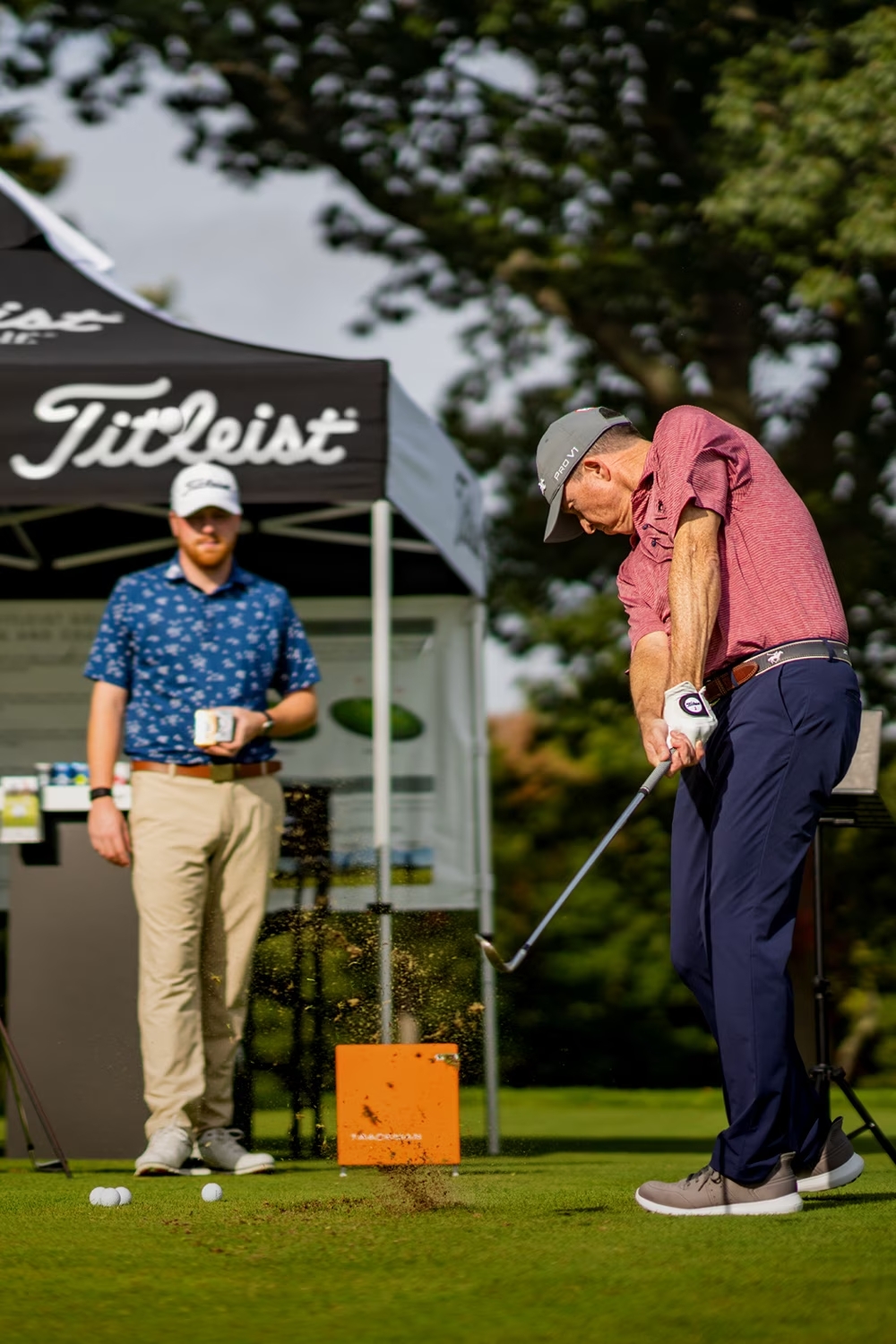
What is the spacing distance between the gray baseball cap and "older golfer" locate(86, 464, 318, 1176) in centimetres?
141

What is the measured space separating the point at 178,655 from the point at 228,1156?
129cm

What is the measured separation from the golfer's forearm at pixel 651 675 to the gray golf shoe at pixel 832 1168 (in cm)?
89

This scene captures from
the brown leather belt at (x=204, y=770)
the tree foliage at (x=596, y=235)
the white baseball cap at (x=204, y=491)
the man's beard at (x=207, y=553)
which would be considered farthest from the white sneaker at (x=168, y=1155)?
the tree foliage at (x=596, y=235)

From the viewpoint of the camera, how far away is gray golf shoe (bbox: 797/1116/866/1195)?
12.4ft

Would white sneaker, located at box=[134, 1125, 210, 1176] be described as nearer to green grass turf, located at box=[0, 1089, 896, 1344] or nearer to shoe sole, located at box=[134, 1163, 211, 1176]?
shoe sole, located at box=[134, 1163, 211, 1176]

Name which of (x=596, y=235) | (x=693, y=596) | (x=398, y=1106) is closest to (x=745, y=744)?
(x=693, y=596)

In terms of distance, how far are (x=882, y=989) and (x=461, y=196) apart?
6148 mm

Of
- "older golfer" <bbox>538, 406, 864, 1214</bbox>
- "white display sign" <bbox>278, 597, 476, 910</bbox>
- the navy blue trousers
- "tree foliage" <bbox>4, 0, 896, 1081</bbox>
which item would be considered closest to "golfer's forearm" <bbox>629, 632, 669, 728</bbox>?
"older golfer" <bbox>538, 406, 864, 1214</bbox>

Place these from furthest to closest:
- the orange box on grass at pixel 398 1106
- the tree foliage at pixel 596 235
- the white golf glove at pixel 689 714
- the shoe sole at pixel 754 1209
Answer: the tree foliage at pixel 596 235 → the orange box on grass at pixel 398 1106 → the shoe sole at pixel 754 1209 → the white golf glove at pixel 689 714

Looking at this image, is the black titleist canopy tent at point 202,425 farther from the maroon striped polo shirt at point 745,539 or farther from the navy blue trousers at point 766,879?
the maroon striped polo shirt at point 745,539

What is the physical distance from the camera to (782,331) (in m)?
13.2

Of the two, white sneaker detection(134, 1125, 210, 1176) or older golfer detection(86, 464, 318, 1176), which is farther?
older golfer detection(86, 464, 318, 1176)

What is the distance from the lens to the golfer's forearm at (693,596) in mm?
3475

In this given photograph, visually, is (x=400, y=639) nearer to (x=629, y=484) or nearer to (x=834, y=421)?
(x=629, y=484)
